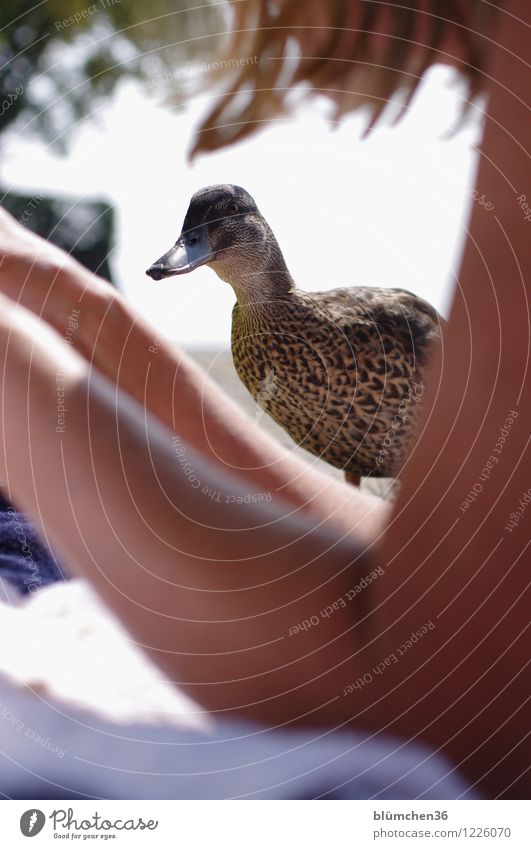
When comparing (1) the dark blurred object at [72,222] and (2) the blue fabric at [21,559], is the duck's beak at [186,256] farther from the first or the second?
(2) the blue fabric at [21,559]

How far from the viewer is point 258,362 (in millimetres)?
354

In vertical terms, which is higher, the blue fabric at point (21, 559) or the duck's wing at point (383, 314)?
the duck's wing at point (383, 314)

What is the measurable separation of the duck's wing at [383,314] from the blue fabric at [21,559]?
0.76ft

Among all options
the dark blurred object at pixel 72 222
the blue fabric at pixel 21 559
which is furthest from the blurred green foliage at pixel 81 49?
the blue fabric at pixel 21 559

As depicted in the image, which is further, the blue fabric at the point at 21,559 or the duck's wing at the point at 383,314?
the blue fabric at the point at 21,559

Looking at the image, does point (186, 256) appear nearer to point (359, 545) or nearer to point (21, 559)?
point (359, 545)

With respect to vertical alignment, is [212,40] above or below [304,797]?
above

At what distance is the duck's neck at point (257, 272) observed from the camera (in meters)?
0.31

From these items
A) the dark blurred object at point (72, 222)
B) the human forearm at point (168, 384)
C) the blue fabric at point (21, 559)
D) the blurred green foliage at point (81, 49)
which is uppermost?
the blurred green foliage at point (81, 49)

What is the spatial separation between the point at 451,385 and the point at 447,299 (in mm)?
33

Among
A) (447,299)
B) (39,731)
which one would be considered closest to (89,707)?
(39,731)

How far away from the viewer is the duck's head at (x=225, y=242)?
11.0 inches

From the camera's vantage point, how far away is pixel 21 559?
0.47m

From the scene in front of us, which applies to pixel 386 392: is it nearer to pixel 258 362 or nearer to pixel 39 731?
pixel 258 362
